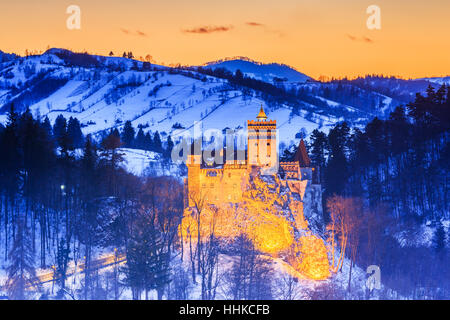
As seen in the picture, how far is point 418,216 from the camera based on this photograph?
85000 mm

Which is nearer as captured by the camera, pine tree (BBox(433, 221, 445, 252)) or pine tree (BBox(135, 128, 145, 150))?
pine tree (BBox(433, 221, 445, 252))

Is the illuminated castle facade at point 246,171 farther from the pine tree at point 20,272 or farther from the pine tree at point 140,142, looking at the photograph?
the pine tree at point 140,142

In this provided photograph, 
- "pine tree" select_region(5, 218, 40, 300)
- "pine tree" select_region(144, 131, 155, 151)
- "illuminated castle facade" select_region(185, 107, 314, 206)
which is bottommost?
"pine tree" select_region(5, 218, 40, 300)

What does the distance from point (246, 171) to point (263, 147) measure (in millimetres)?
5608

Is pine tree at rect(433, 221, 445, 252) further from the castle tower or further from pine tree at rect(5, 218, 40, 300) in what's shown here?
pine tree at rect(5, 218, 40, 300)

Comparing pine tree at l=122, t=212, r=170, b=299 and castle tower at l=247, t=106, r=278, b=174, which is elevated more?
castle tower at l=247, t=106, r=278, b=174

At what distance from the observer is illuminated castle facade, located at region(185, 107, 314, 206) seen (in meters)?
76.7

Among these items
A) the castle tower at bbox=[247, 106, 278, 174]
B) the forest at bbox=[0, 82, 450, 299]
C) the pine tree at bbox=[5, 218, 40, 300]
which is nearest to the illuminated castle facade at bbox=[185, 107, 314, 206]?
the castle tower at bbox=[247, 106, 278, 174]

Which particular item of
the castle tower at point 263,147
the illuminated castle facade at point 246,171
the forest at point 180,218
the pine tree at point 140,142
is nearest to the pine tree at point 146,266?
the forest at point 180,218

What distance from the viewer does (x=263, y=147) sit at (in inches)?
→ 3206

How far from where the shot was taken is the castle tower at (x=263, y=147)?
8028 centimetres
